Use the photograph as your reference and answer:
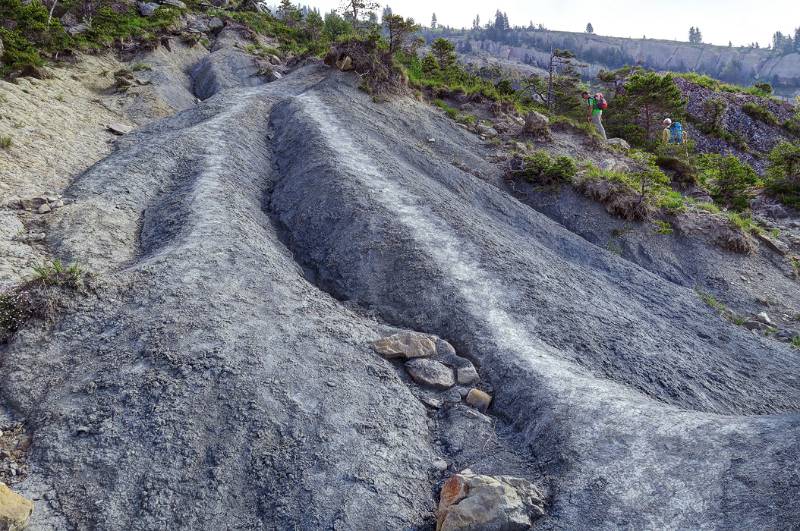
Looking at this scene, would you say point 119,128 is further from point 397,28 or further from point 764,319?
point 764,319

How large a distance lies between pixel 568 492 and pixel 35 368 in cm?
796

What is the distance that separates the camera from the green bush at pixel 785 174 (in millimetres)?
25233

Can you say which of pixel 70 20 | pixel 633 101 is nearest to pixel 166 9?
pixel 70 20

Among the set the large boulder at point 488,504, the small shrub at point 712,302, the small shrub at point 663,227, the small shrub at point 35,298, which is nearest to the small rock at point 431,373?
the large boulder at point 488,504

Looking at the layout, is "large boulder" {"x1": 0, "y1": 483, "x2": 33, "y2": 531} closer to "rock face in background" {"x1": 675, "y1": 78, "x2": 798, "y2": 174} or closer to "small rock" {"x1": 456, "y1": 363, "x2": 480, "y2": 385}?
"small rock" {"x1": 456, "y1": 363, "x2": 480, "y2": 385}

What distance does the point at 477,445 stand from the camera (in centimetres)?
762

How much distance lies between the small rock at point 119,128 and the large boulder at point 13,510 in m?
17.4

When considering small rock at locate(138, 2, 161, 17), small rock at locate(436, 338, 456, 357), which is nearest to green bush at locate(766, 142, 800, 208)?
small rock at locate(436, 338, 456, 357)

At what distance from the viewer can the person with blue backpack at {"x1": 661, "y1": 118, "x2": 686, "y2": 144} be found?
31.4 m

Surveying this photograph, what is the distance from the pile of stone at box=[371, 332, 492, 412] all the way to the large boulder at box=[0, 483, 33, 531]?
5.29m

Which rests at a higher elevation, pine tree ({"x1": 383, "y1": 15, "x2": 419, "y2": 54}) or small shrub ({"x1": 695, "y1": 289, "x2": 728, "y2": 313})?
pine tree ({"x1": 383, "y1": 15, "x2": 419, "y2": 54})

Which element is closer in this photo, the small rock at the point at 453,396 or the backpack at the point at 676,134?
the small rock at the point at 453,396

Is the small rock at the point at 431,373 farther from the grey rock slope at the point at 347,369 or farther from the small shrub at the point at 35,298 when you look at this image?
the small shrub at the point at 35,298

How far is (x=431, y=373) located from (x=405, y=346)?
0.76 metres
